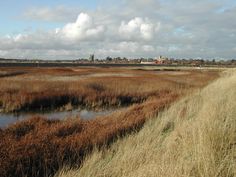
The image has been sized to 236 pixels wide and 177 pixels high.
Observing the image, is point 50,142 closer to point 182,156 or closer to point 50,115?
point 182,156

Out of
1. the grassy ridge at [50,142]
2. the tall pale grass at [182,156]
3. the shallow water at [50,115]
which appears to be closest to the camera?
the tall pale grass at [182,156]

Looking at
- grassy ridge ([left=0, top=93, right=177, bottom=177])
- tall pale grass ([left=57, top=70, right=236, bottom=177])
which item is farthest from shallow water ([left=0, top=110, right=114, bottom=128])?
tall pale grass ([left=57, top=70, right=236, bottom=177])

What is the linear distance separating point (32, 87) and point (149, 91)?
316 inches

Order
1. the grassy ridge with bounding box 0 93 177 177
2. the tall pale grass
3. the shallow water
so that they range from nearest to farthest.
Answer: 1. the tall pale grass
2. the grassy ridge with bounding box 0 93 177 177
3. the shallow water

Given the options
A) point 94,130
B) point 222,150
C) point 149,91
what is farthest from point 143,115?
point 149,91

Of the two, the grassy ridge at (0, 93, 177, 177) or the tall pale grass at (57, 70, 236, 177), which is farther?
the grassy ridge at (0, 93, 177, 177)

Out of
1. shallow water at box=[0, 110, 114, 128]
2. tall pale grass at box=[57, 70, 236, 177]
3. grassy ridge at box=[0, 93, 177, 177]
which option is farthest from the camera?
shallow water at box=[0, 110, 114, 128]

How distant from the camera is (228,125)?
265 inches

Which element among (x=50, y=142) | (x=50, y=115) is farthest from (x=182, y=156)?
(x=50, y=115)

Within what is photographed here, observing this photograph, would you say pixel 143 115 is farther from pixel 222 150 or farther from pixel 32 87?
pixel 32 87

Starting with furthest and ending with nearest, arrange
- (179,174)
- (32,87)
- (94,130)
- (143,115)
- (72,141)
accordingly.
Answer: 1. (32,87)
2. (143,115)
3. (94,130)
4. (72,141)
5. (179,174)

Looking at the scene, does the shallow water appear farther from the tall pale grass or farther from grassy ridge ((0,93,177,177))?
the tall pale grass

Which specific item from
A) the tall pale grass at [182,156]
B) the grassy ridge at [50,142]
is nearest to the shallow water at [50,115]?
the grassy ridge at [50,142]

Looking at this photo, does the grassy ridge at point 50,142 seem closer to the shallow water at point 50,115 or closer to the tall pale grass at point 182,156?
the tall pale grass at point 182,156
